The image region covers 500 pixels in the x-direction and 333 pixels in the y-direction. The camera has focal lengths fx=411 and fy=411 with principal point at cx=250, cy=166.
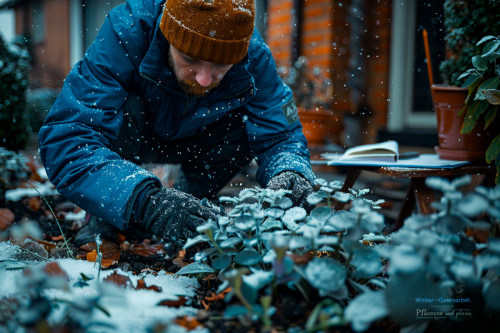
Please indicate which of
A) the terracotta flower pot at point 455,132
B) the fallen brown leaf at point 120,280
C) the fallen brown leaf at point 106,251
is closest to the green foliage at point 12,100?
the fallen brown leaf at point 106,251

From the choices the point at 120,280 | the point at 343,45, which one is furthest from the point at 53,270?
the point at 343,45

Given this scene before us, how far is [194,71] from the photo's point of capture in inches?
67.8

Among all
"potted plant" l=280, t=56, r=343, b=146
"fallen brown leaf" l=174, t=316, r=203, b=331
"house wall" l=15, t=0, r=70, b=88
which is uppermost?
"fallen brown leaf" l=174, t=316, r=203, b=331

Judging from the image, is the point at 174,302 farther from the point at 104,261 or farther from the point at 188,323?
the point at 104,261

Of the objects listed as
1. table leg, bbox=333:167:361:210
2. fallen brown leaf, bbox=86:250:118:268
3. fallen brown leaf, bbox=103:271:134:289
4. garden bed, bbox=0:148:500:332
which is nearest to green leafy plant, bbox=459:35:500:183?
table leg, bbox=333:167:361:210

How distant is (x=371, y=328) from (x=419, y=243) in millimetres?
237

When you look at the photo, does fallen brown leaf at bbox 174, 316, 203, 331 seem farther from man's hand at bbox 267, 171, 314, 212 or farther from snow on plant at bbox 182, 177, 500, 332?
man's hand at bbox 267, 171, 314, 212

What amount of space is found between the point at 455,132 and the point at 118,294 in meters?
1.83

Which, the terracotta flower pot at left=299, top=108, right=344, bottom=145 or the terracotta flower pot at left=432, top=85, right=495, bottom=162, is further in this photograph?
the terracotta flower pot at left=299, top=108, right=344, bottom=145

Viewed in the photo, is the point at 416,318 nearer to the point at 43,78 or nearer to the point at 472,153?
the point at 472,153

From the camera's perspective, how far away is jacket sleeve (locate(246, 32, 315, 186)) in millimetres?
2049

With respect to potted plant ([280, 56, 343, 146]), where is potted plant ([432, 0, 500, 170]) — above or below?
above

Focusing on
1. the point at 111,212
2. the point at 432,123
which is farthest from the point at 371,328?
the point at 432,123

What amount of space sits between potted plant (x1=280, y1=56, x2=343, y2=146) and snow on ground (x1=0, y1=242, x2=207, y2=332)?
275 centimetres
